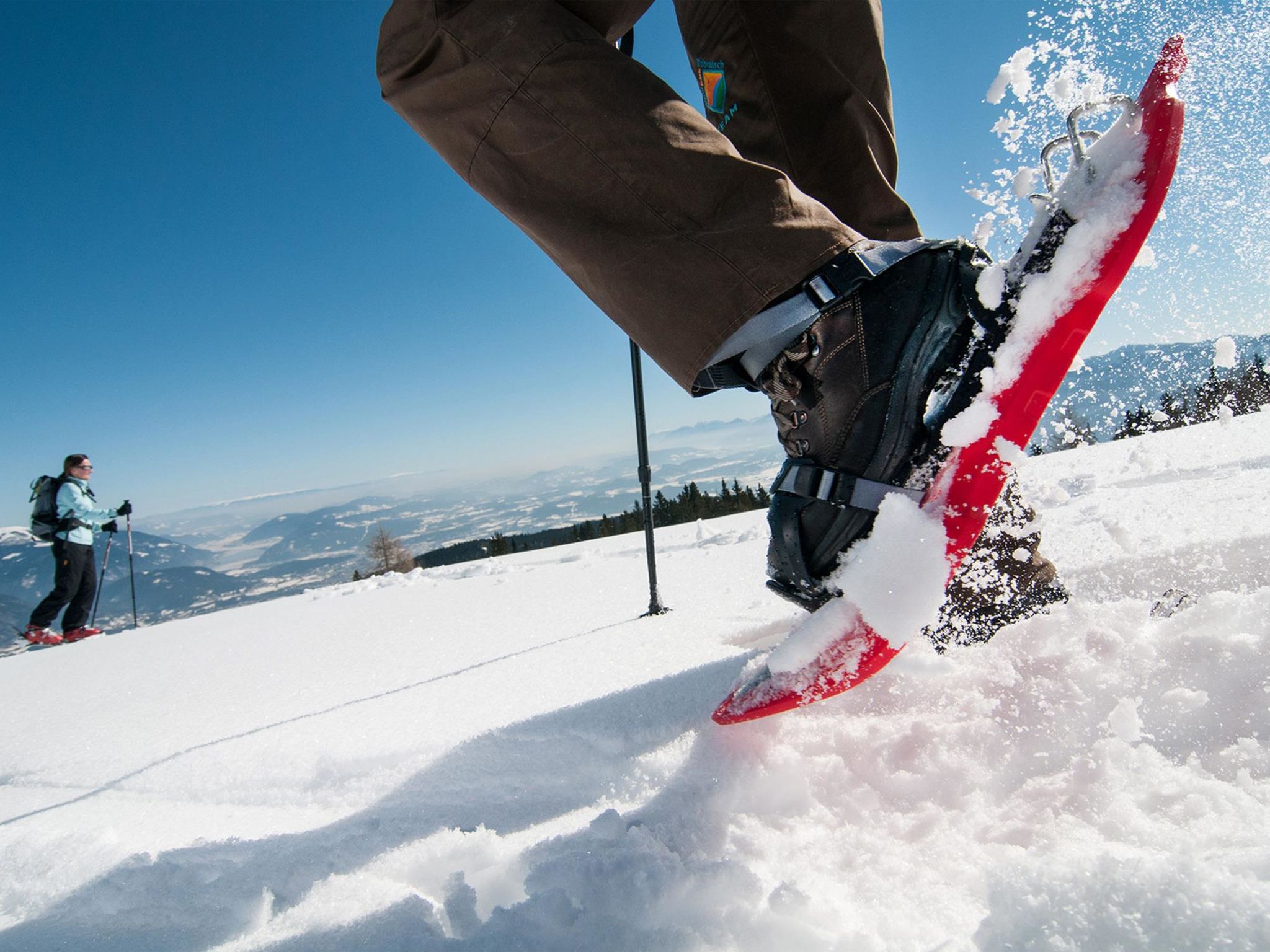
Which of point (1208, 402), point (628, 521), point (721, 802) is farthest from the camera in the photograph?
point (628, 521)

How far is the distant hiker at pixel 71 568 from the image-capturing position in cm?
580

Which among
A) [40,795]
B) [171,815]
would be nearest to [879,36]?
[171,815]

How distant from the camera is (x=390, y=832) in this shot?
0.66 metres

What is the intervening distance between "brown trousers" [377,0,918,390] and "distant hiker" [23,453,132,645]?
7336mm

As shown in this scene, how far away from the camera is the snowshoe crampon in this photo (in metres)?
0.65

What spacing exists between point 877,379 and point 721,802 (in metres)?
0.50

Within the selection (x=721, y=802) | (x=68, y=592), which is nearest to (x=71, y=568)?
(x=68, y=592)

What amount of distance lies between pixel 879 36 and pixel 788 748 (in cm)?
121

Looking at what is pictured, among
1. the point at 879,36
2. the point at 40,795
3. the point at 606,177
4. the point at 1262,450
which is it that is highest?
the point at 879,36

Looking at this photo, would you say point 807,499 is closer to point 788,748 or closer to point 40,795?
point 788,748

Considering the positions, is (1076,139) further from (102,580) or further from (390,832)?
A: (102,580)

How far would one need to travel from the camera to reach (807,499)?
77 cm

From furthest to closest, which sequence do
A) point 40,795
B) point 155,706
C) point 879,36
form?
point 155,706, point 879,36, point 40,795

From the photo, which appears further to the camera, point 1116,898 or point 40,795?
point 40,795
